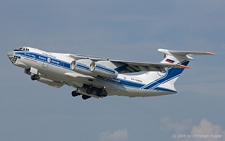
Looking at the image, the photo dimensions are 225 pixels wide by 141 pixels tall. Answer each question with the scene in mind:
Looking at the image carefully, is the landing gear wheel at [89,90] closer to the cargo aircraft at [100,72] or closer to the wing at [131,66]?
the cargo aircraft at [100,72]

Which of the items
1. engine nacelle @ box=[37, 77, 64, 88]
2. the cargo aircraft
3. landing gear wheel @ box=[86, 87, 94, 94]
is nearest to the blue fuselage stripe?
the cargo aircraft

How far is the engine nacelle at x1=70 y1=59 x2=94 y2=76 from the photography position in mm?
25688

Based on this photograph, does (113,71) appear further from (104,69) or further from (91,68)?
(91,68)

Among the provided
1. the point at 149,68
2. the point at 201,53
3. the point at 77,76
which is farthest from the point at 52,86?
the point at 201,53

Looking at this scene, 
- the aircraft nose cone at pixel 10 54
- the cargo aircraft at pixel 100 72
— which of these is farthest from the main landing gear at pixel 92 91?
the aircraft nose cone at pixel 10 54

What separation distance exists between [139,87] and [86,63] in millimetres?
3877

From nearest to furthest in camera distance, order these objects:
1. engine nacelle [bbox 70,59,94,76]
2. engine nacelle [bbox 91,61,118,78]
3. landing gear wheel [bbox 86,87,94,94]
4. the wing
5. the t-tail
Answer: engine nacelle [bbox 70,59,94,76] → engine nacelle [bbox 91,61,118,78] → the wing → landing gear wheel [bbox 86,87,94,94] → the t-tail

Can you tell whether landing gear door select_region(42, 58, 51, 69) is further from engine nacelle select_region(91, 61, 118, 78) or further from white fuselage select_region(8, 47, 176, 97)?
engine nacelle select_region(91, 61, 118, 78)

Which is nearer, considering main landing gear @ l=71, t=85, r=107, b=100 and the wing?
the wing

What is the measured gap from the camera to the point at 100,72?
26.0 m

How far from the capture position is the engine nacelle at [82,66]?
2569cm

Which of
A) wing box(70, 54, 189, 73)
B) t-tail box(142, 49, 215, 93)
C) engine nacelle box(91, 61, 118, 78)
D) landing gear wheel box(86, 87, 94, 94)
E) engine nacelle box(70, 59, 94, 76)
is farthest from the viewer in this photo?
t-tail box(142, 49, 215, 93)

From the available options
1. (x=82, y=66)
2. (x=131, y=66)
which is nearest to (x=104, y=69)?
(x=82, y=66)

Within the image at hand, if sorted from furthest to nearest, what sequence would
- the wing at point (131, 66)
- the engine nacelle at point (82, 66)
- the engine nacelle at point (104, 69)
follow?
the wing at point (131, 66) < the engine nacelle at point (104, 69) < the engine nacelle at point (82, 66)
